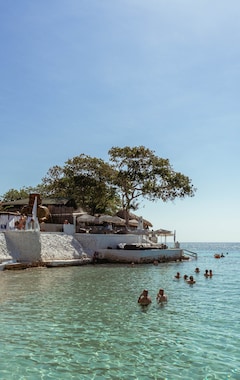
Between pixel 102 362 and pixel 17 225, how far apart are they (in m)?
23.4

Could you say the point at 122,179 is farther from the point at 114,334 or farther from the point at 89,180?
the point at 114,334

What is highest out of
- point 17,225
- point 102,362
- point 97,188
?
point 97,188

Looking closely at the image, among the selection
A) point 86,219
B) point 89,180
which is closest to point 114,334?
point 86,219

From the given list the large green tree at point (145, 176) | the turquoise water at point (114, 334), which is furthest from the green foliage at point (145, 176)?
the turquoise water at point (114, 334)

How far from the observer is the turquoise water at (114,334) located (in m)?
8.03

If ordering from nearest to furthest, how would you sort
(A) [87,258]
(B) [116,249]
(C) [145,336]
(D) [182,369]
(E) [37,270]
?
(D) [182,369] < (C) [145,336] < (E) [37,270] < (A) [87,258] < (B) [116,249]

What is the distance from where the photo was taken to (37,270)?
90.2 ft

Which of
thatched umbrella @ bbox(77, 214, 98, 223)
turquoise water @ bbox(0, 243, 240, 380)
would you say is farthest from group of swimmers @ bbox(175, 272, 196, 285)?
thatched umbrella @ bbox(77, 214, 98, 223)

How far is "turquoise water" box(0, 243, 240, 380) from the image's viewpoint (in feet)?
26.3

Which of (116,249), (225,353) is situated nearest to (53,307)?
(225,353)

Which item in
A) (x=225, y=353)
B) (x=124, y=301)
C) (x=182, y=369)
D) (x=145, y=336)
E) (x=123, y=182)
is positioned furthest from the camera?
(x=123, y=182)

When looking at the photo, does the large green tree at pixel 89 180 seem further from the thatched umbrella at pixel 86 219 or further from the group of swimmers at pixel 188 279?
the group of swimmers at pixel 188 279

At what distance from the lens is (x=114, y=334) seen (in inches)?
422

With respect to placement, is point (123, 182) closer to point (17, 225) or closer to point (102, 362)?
point (17, 225)
